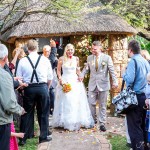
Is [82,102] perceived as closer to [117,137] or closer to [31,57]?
[117,137]

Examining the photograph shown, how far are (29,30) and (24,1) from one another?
2.82m

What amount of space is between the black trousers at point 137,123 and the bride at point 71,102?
7.44 feet

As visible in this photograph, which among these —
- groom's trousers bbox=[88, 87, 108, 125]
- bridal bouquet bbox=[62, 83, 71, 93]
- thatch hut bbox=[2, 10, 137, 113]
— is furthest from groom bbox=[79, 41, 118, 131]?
thatch hut bbox=[2, 10, 137, 113]

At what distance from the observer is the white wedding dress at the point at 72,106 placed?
8.18m

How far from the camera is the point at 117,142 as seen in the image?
7.16 metres

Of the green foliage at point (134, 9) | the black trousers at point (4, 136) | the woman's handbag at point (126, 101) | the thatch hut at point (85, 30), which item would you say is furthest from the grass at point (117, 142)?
the green foliage at point (134, 9)

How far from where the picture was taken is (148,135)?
6.21 metres

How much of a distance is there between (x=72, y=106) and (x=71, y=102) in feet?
0.31

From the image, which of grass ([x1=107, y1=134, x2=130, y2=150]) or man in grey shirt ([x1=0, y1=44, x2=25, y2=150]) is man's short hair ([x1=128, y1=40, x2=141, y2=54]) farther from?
man in grey shirt ([x1=0, y1=44, x2=25, y2=150])

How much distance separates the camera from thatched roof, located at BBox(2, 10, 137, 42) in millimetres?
10578

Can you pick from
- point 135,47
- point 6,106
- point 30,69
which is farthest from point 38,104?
point 6,106

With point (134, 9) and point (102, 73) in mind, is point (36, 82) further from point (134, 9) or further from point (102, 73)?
point (134, 9)

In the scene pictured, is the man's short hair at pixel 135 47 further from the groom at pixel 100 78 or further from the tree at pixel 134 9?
the tree at pixel 134 9

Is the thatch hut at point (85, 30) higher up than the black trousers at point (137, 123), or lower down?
higher up
